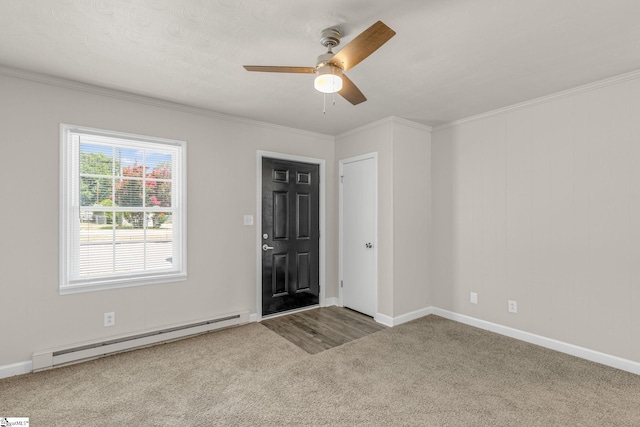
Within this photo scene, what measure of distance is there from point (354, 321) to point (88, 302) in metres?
2.80

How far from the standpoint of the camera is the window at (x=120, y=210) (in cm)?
283

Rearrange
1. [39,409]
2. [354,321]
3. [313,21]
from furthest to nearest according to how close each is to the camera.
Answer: [354,321] → [39,409] → [313,21]

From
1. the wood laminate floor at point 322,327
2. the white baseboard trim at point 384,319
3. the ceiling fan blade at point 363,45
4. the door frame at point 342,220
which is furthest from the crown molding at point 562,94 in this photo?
the wood laminate floor at point 322,327

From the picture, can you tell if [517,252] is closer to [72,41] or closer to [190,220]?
[190,220]

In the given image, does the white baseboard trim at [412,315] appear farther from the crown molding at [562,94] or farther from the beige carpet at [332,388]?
the crown molding at [562,94]

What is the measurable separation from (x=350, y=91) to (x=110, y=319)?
2996mm

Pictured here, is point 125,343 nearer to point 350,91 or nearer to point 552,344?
point 350,91

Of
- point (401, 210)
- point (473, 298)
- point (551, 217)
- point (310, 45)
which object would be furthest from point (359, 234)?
point (310, 45)

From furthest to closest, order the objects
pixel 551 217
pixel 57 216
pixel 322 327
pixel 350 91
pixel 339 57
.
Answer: pixel 322 327
pixel 551 217
pixel 57 216
pixel 350 91
pixel 339 57

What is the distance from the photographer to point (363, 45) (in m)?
1.70

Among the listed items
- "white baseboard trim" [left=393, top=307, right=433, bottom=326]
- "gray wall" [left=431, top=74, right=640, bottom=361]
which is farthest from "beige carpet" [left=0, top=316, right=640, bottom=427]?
"white baseboard trim" [left=393, top=307, right=433, bottom=326]

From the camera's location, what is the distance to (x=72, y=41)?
2139 mm

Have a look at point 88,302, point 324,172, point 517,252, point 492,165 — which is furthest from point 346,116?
point 88,302

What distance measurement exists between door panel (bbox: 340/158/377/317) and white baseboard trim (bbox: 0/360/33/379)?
335 centimetres
